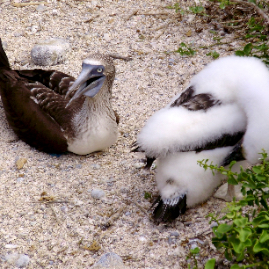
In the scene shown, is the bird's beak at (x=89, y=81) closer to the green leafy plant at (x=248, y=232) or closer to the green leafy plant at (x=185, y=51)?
the green leafy plant at (x=185, y=51)

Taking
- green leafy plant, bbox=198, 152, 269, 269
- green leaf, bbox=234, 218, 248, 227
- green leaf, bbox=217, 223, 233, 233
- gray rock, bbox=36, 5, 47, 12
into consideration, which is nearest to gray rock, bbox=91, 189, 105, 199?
green leafy plant, bbox=198, 152, 269, 269

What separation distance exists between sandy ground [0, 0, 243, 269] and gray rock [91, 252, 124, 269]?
0.07 m

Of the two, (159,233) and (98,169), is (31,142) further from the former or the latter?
(159,233)

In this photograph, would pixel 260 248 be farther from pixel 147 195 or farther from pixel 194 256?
pixel 147 195

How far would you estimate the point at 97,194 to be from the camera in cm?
339

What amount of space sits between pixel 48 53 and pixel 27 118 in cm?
104

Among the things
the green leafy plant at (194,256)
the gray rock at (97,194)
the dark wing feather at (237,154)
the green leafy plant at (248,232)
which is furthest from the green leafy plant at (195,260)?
the gray rock at (97,194)

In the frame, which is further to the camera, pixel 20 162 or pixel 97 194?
pixel 20 162

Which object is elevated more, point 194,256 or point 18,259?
point 194,256

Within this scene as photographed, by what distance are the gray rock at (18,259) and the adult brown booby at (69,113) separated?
1.06 metres

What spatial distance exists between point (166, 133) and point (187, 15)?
2.73m

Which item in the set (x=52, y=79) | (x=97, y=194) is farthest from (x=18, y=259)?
(x=52, y=79)

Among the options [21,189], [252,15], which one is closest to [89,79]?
[21,189]

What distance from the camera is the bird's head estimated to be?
3557mm
